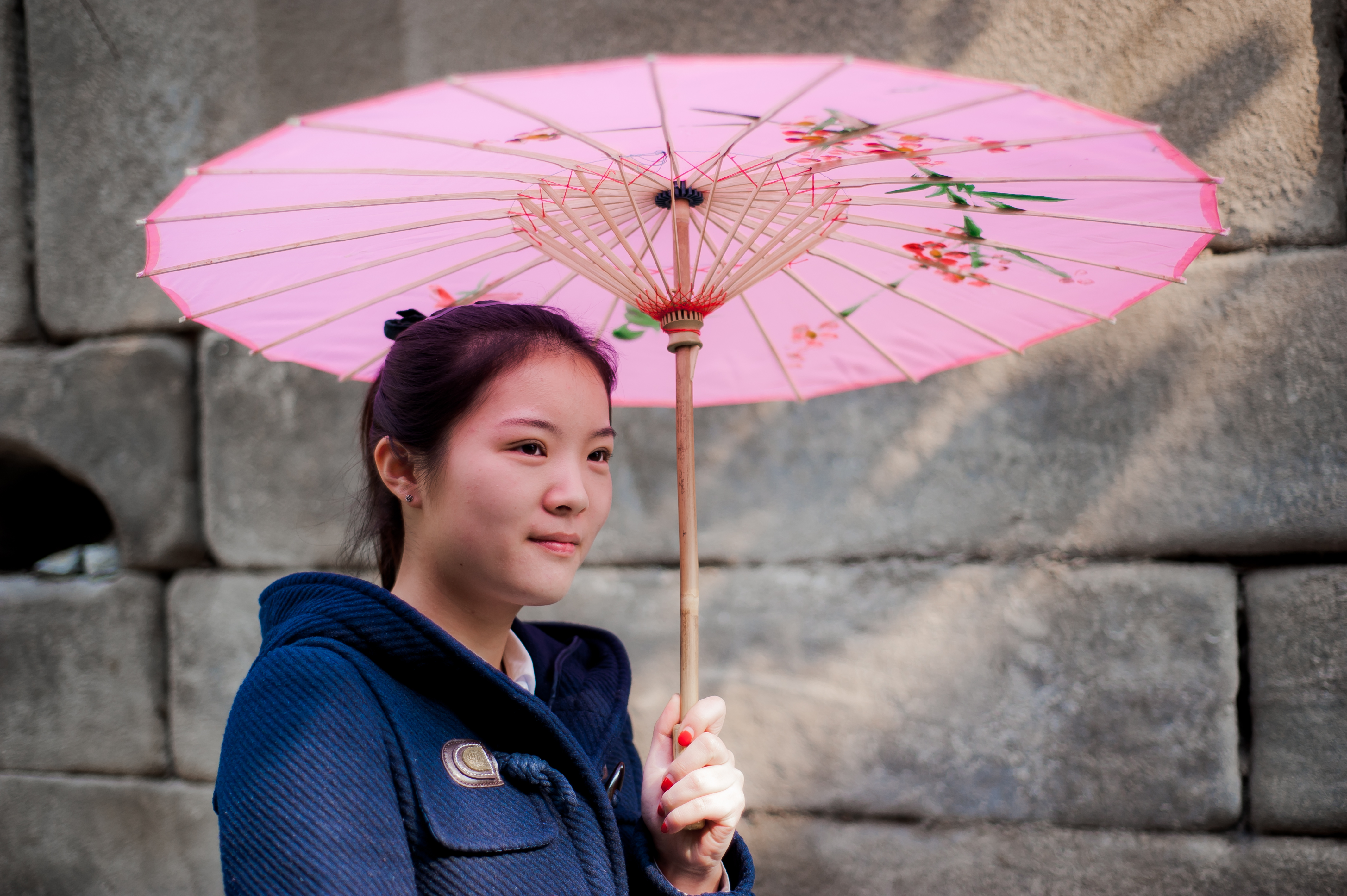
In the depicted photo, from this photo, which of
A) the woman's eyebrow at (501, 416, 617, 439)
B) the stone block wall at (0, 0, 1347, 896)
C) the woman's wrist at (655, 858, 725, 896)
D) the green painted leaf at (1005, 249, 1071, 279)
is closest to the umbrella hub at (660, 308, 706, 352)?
the woman's eyebrow at (501, 416, 617, 439)

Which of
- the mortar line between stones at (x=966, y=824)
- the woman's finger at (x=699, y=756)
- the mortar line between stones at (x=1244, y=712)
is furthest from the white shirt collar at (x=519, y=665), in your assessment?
the mortar line between stones at (x=1244, y=712)

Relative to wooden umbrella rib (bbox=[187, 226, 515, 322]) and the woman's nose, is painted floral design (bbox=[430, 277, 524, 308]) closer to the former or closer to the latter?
wooden umbrella rib (bbox=[187, 226, 515, 322])

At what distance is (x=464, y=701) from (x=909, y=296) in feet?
3.31

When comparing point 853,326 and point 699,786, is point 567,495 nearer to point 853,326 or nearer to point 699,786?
point 699,786

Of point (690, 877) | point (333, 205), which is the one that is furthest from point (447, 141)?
point (690, 877)

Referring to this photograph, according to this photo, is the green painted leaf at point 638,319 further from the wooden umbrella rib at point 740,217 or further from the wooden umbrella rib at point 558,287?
the wooden umbrella rib at point 740,217

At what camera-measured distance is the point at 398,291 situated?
152cm

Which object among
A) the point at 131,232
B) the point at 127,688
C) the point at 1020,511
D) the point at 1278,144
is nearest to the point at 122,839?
the point at 127,688

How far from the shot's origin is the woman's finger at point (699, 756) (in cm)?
121

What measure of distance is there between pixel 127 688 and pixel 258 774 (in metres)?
2.29

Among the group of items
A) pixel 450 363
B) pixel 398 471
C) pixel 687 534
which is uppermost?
pixel 450 363

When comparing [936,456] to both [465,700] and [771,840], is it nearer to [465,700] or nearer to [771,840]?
[771,840]

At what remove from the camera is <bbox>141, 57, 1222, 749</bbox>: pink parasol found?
100cm

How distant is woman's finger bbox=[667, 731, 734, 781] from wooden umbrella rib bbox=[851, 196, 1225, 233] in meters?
0.84
